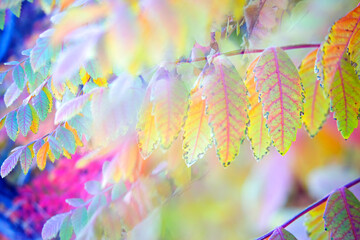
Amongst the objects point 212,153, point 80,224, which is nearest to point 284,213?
point 212,153

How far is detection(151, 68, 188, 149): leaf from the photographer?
0.41 metres

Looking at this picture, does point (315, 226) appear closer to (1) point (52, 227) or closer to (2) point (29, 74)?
(1) point (52, 227)

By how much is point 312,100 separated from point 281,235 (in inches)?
9.4

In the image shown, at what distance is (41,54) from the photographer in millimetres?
557

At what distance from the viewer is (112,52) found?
25cm

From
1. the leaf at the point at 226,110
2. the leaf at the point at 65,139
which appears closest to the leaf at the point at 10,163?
the leaf at the point at 65,139

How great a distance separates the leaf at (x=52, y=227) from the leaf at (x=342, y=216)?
1.91 ft

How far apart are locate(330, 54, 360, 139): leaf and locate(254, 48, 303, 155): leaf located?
60 mm

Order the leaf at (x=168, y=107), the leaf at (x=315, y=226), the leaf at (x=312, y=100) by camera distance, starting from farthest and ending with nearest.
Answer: the leaf at (x=315, y=226)
the leaf at (x=312, y=100)
the leaf at (x=168, y=107)

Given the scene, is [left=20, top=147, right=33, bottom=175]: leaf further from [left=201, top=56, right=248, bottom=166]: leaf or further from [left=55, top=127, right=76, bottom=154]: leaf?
[left=201, top=56, right=248, bottom=166]: leaf

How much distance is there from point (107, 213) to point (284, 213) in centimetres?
38

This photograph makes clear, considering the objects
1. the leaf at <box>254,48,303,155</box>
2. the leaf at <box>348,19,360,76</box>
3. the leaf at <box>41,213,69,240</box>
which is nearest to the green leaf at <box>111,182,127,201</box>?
the leaf at <box>41,213,69,240</box>

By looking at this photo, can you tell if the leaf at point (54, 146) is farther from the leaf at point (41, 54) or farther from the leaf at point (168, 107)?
the leaf at point (168, 107)

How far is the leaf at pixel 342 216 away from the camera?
18.7 inches
